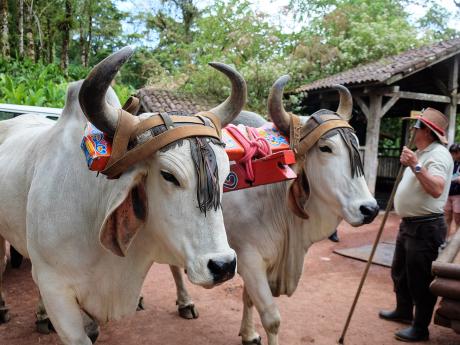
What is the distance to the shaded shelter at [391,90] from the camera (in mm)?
9727

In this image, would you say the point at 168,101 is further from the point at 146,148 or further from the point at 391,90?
A: the point at 146,148

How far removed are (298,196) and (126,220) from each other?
1339 mm

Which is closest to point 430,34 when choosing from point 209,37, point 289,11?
point 289,11

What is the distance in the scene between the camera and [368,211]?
8.57 ft

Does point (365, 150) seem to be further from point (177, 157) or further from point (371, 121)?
point (177, 157)

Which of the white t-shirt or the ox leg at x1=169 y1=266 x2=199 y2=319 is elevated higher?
the white t-shirt

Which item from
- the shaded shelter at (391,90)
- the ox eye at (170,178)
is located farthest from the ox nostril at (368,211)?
the shaded shelter at (391,90)

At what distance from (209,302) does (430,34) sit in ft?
59.5

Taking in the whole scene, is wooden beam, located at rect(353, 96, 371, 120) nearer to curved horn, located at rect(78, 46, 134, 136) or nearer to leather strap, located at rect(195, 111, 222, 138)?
leather strap, located at rect(195, 111, 222, 138)

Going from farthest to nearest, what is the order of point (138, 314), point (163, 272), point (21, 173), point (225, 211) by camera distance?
point (163, 272) < point (138, 314) < point (225, 211) < point (21, 173)

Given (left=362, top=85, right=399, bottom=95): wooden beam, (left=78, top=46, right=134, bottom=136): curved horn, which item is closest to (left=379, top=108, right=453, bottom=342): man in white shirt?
(left=78, top=46, right=134, bottom=136): curved horn

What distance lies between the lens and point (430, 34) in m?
18.3

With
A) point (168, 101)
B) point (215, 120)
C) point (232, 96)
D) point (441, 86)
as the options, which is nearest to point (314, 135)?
point (232, 96)

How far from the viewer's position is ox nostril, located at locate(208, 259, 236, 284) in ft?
5.38
